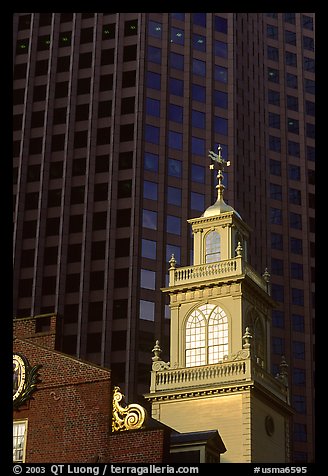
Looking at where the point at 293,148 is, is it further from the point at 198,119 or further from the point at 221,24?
the point at 198,119

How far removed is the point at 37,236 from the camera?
126688 mm

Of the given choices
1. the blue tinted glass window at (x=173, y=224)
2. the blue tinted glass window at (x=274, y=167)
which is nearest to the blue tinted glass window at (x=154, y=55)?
the blue tinted glass window at (x=173, y=224)

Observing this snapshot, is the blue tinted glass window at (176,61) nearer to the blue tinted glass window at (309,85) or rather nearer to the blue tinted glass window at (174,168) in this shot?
the blue tinted glass window at (174,168)

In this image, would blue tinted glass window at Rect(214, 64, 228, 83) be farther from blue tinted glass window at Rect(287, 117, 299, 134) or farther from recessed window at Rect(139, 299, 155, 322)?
recessed window at Rect(139, 299, 155, 322)

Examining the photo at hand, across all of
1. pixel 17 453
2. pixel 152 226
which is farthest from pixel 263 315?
pixel 152 226

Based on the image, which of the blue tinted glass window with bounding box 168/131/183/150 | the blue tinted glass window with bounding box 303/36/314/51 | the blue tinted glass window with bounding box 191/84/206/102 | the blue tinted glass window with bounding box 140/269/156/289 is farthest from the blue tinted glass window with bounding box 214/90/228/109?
the blue tinted glass window with bounding box 303/36/314/51

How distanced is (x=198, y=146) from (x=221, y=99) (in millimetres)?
8225

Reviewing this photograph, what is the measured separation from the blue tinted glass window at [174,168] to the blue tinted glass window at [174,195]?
213 centimetres

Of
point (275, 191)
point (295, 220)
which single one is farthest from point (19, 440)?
point (275, 191)

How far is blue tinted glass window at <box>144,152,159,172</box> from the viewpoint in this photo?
129m

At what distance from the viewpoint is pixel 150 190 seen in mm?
127562

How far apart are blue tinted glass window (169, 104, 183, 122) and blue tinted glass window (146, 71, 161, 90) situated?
3134mm
